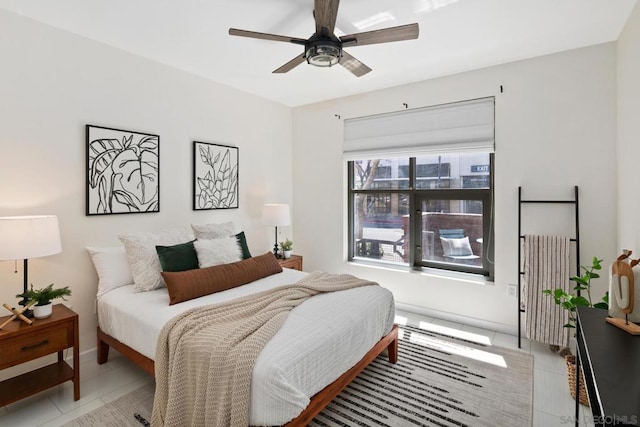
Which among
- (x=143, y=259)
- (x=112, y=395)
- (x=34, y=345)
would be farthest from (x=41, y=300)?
(x=112, y=395)

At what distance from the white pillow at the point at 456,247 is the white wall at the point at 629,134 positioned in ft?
4.10

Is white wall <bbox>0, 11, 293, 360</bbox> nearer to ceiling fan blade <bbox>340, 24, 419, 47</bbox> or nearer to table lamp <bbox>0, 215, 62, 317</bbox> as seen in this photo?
table lamp <bbox>0, 215, 62, 317</bbox>

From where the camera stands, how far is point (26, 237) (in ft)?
6.67

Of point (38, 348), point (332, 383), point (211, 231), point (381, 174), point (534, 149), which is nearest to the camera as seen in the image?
point (332, 383)

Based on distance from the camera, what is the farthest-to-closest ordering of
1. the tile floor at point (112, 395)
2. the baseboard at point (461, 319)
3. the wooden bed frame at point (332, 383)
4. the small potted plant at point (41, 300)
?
the baseboard at point (461, 319) → the small potted plant at point (41, 300) → the tile floor at point (112, 395) → the wooden bed frame at point (332, 383)

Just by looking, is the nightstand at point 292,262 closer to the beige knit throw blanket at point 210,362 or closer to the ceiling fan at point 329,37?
the beige knit throw blanket at point 210,362

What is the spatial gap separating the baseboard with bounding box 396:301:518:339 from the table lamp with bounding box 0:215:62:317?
3316mm

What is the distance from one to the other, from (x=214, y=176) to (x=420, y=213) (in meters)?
2.40

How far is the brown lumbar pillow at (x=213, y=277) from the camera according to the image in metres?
2.35

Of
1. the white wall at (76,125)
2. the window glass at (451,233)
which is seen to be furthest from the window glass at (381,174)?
the white wall at (76,125)

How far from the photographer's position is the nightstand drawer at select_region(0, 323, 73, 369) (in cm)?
191

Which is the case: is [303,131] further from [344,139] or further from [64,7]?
[64,7]

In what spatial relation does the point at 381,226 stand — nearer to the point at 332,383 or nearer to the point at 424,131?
the point at 424,131

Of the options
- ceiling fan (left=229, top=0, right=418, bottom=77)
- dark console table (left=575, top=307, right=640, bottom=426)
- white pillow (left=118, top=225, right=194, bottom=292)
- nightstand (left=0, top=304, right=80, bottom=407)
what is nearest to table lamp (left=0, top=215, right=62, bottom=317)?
nightstand (left=0, top=304, right=80, bottom=407)
